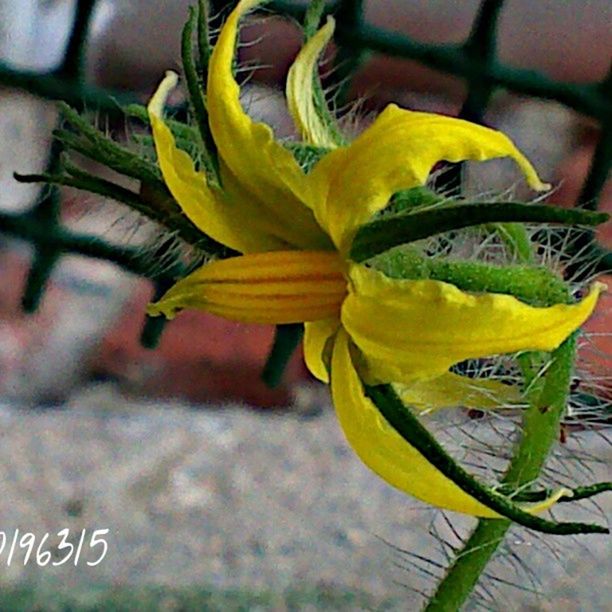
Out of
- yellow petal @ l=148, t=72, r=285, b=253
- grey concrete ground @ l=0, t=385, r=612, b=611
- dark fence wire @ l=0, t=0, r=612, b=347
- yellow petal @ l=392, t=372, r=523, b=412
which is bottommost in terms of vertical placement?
grey concrete ground @ l=0, t=385, r=612, b=611

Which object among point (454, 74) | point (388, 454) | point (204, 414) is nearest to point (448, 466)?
point (388, 454)

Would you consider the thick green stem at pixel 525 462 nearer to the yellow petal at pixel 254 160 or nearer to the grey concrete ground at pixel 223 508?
the yellow petal at pixel 254 160

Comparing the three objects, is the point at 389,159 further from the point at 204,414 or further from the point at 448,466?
the point at 204,414

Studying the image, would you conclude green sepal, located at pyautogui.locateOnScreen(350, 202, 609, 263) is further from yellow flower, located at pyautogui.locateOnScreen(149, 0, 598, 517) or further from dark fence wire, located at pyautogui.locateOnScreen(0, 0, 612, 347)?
dark fence wire, located at pyautogui.locateOnScreen(0, 0, 612, 347)

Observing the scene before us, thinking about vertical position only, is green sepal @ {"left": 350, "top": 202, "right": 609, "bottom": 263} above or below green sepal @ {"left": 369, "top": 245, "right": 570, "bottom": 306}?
above

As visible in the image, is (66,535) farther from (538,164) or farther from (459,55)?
(538,164)

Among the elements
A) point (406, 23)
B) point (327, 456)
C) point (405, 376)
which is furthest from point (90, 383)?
point (405, 376)

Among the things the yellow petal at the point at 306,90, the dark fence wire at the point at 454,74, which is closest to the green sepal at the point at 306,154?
the yellow petal at the point at 306,90

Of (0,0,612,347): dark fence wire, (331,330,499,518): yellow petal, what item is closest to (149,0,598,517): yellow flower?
(331,330,499,518): yellow petal
